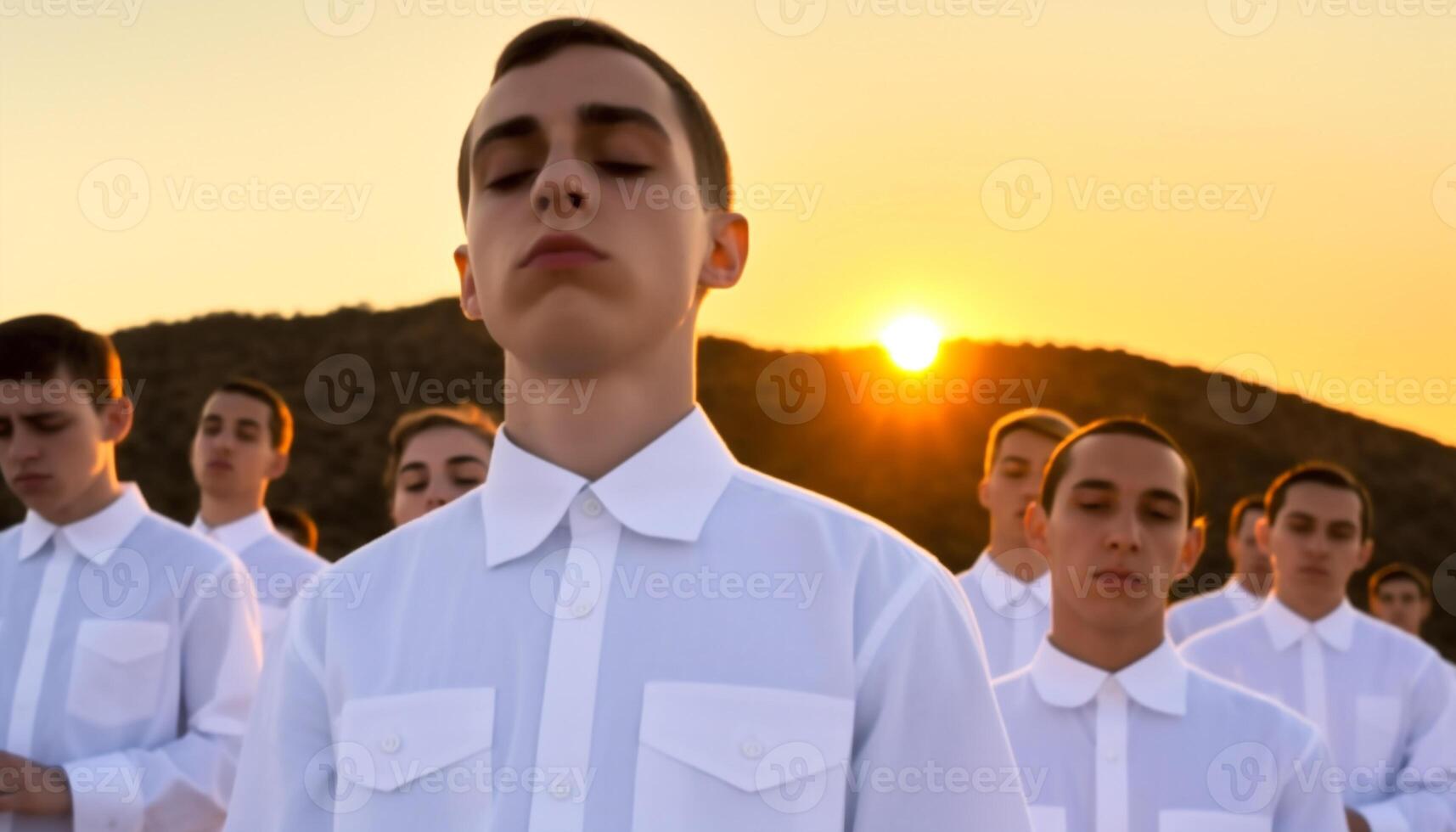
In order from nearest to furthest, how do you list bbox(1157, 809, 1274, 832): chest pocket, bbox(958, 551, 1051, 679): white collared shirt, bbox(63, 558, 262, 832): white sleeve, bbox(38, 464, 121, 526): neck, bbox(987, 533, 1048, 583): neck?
bbox(1157, 809, 1274, 832): chest pocket < bbox(63, 558, 262, 832): white sleeve < bbox(38, 464, 121, 526): neck < bbox(958, 551, 1051, 679): white collared shirt < bbox(987, 533, 1048, 583): neck

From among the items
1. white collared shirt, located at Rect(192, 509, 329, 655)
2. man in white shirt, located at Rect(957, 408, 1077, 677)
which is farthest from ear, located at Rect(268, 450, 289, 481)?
man in white shirt, located at Rect(957, 408, 1077, 677)

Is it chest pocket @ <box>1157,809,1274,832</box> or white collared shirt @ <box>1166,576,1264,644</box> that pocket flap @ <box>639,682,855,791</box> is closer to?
chest pocket @ <box>1157,809,1274,832</box>

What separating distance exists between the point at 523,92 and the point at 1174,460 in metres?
3.23

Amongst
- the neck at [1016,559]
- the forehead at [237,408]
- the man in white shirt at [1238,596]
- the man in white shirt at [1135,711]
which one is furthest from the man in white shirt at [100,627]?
the man in white shirt at [1238,596]

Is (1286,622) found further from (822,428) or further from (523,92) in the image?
(822,428)

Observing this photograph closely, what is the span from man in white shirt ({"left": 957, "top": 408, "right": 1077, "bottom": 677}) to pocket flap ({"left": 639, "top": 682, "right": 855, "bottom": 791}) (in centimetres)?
588

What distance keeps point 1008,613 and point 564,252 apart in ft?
20.3

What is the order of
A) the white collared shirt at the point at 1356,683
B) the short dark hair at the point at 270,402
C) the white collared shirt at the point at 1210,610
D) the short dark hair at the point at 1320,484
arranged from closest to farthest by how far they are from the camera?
the white collared shirt at the point at 1356,683, the short dark hair at the point at 1320,484, the short dark hair at the point at 270,402, the white collared shirt at the point at 1210,610

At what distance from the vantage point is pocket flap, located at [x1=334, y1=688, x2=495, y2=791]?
89.6 inches

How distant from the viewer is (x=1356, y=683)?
26.5 feet

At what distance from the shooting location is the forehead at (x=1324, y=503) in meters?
8.30

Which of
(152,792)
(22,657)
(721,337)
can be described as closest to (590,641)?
(152,792)

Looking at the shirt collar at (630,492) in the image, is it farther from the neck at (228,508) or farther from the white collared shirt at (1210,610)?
the white collared shirt at (1210,610)

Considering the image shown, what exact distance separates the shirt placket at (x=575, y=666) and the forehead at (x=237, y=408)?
7256 mm
